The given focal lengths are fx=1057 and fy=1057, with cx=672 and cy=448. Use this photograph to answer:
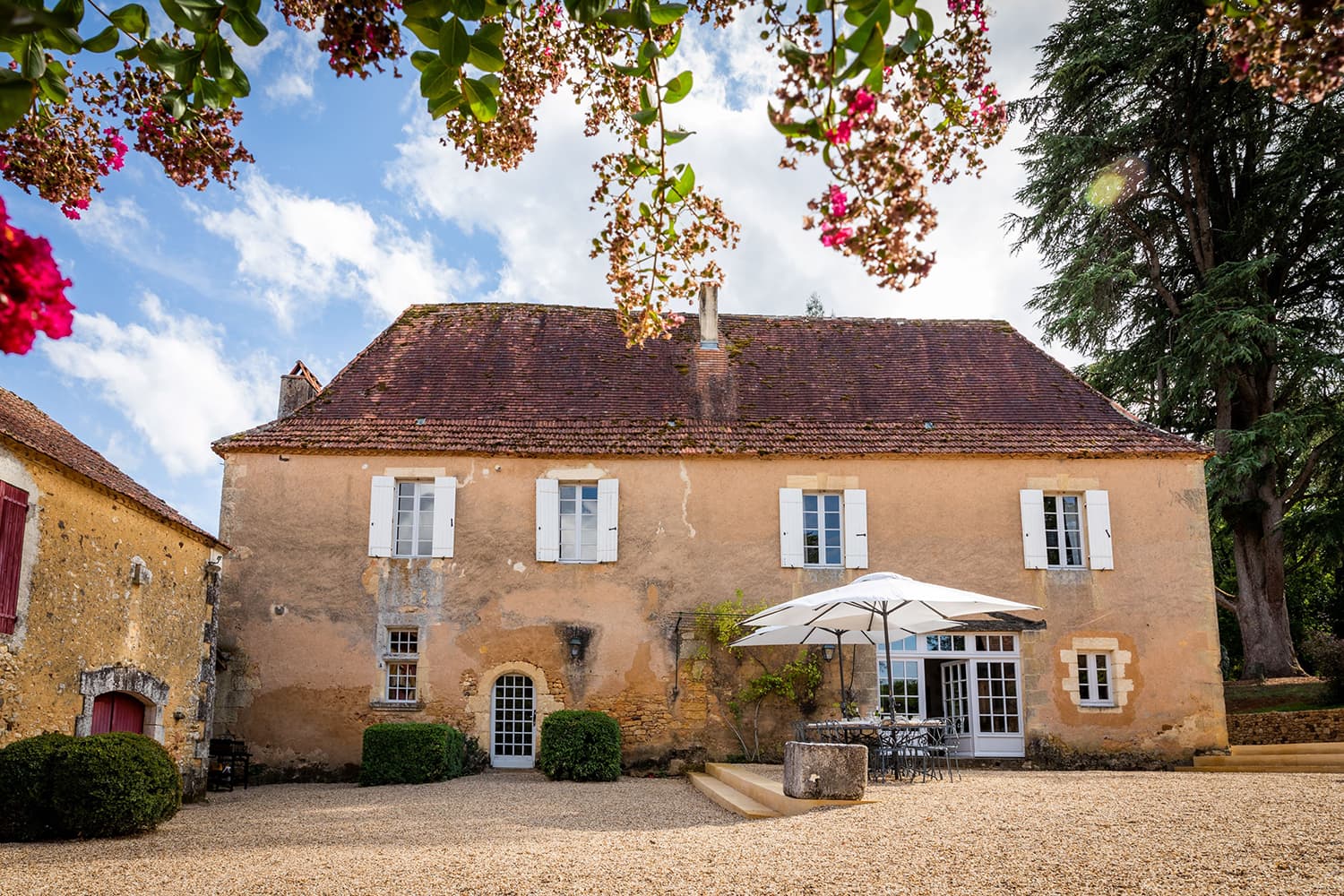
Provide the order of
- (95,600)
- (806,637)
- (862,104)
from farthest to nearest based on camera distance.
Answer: (806,637), (95,600), (862,104)

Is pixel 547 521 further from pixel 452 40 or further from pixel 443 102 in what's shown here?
pixel 452 40

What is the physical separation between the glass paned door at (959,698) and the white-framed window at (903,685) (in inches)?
20.4

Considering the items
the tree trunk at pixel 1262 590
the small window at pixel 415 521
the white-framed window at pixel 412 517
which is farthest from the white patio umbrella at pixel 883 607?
the tree trunk at pixel 1262 590

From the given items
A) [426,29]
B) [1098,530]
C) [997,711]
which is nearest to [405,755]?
[997,711]

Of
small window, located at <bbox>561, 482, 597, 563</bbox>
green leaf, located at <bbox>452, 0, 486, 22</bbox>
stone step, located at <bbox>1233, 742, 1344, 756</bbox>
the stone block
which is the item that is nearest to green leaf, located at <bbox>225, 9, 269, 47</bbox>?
green leaf, located at <bbox>452, 0, 486, 22</bbox>

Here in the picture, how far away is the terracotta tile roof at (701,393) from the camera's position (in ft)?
50.0

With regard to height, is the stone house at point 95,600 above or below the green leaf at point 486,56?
below

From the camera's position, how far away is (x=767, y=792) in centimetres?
915

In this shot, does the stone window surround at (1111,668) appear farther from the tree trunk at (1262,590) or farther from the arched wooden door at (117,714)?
the arched wooden door at (117,714)

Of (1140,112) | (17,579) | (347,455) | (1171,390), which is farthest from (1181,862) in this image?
(1140,112)

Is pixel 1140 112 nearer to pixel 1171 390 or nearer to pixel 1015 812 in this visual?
pixel 1171 390

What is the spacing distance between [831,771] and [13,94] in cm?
755

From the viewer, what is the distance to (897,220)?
2.92 m

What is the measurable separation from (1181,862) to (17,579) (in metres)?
8.89
